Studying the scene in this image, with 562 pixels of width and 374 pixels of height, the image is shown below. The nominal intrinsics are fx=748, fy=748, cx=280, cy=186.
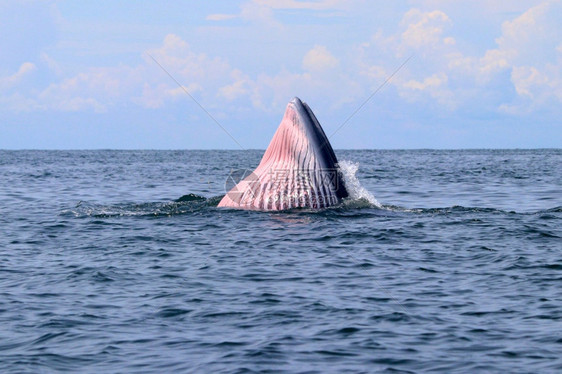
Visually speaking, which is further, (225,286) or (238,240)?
(238,240)

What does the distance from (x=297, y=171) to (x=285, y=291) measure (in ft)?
21.3

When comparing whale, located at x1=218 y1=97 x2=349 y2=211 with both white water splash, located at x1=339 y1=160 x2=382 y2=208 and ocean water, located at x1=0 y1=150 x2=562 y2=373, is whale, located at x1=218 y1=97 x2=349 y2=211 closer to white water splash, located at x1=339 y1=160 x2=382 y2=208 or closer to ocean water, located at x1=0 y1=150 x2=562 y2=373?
white water splash, located at x1=339 y1=160 x2=382 y2=208

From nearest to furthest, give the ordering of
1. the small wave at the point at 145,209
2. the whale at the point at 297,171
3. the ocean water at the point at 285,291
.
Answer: the ocean water at the point at 285,291 < the whale at the point at 297,171 < the small wave at the point at 145,209

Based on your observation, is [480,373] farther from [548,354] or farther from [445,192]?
[445,192]

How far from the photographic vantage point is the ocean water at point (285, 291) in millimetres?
10016

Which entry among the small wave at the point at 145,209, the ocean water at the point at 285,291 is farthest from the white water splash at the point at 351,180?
the small wave at the point at 145,209

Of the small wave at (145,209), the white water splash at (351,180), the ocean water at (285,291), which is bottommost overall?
the ocean water at (285,291)

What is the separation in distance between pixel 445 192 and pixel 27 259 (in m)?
22.6

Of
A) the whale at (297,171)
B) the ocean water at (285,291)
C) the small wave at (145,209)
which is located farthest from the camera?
the small wave at (145,209)

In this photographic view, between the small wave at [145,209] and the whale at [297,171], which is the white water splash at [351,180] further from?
the small wave at [145,209]

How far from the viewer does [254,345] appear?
10375 mm

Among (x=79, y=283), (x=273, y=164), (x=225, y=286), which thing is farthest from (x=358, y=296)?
(x=273, y=164)

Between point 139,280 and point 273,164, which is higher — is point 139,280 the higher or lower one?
the lower one

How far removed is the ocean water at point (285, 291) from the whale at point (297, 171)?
436 mm
